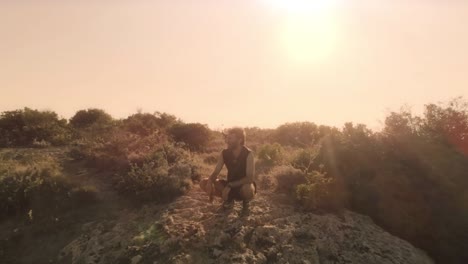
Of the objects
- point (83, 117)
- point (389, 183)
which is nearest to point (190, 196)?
point (389, 183)

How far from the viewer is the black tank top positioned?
30.1ft

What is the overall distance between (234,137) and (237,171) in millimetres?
834

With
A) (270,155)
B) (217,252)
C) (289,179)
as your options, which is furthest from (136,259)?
(270,155)

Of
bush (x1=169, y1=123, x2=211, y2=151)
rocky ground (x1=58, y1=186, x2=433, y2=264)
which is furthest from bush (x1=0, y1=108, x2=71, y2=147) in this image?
rocky ground (x1=58, y1=186, x2=433, y2=264)

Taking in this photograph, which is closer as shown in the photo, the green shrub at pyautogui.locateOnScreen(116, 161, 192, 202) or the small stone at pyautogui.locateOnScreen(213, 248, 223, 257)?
the small stone at pyautogui.locateOnScreen(213, 248, 223, 257)

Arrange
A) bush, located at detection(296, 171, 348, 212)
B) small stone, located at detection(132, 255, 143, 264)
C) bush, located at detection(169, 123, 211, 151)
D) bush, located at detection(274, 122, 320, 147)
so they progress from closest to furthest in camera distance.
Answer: small stone, located at detection(132, 255, 143, 264) < bush, located at detection(296, 171, 348, 212) < bush, located at detection(169, 123, 211, 151) < bush, located at detection(274, 122, 320, 147)

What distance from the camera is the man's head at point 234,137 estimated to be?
914cm

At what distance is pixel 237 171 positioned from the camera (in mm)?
9234

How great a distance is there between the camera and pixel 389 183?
9.62m

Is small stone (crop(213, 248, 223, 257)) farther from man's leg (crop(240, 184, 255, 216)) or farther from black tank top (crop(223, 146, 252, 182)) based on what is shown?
black tank top (crop(223, 146, 252, 182))

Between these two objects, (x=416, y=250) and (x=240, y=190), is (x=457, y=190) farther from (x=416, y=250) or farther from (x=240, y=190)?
(x=240, y=190)

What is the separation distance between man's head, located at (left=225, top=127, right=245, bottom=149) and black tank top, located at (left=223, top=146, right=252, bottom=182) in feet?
0.59

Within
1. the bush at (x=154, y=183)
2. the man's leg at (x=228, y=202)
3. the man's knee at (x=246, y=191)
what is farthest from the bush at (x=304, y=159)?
the bush at (x=154, y=183)

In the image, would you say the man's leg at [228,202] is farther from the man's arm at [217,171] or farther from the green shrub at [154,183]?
the green shrub at [154,183]
